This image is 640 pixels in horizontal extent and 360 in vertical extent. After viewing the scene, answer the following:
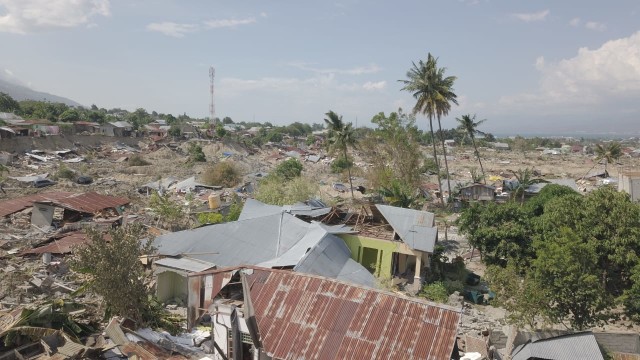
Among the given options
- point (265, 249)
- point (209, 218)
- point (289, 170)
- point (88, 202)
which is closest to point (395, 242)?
point (265, 249)

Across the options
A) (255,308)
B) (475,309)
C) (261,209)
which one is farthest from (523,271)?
(255,308)

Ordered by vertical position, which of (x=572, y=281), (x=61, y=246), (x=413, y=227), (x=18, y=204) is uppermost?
(x=413, y=227)

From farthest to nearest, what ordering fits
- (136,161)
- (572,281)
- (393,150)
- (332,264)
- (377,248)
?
(136,161), (393,150), (377,248), (332,264), (572,281)

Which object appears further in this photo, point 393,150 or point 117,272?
point 393,150

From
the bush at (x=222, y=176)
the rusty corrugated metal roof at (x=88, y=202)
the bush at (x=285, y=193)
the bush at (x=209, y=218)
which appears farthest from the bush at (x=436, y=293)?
the bush at (x=222, y=176)

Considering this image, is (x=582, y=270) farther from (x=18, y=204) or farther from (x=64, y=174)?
(x=64, y=174)

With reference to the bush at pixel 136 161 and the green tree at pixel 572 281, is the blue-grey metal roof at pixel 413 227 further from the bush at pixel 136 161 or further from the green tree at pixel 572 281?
the bush at pixel 136 161

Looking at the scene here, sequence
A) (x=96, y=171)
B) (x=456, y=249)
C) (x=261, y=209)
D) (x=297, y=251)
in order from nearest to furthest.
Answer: (x=297, y=251)
(x=261, y=209)
(x=456, y=249)
(x=96, y=171)

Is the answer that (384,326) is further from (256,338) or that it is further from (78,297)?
(78,297)
